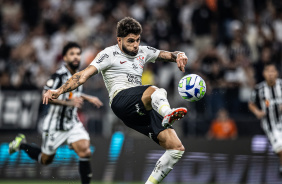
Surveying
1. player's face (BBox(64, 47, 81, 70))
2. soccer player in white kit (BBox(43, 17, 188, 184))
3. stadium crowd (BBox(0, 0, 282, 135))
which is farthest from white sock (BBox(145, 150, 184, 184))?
stadium crowd (BBox(0, 0, 282, 135))

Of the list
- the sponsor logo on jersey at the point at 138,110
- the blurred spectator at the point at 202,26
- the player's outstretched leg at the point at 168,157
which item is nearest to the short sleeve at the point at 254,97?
the blurred spectator at the point at 202,26

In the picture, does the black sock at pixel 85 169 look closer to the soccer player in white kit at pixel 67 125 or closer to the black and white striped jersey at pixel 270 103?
the soccer player in white kit at pixel 67 125

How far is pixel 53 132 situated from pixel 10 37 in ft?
26.3

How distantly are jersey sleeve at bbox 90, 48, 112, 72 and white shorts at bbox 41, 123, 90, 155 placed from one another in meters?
2.50

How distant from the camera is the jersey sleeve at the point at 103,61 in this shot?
8008 millimetres

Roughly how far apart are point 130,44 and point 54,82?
2.35 m

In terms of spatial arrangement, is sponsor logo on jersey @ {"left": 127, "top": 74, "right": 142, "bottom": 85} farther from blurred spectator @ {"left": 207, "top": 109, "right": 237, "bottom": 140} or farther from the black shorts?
blurred spectator @ {"left": 207, "top": 109, "right": 237, "bottom": 140}

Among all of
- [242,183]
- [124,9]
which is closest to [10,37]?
[124,9]

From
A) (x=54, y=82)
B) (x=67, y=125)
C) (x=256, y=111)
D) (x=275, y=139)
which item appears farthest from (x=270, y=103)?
(x=54, y=82)

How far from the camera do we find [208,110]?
13.8 meters

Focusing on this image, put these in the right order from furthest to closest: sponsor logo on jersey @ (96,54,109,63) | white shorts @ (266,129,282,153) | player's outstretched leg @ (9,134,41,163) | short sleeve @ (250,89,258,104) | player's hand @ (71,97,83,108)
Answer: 1. short sleeve @ (250,89,258,104)
2. white shorts @ (266,129,282,153)
3. player's outstretched leg @ (9,134,41,163)
4. player's hand @ (71,97,83,108)
5. sponsor logo on jersey @ (96,54,109,63)

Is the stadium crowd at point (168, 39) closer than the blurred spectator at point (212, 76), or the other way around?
the blurred spectator at point (212, 76)

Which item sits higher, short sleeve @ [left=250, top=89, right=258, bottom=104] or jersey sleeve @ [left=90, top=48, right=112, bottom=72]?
jersey sleeve @ [left=90, top=48, right=112, bottom=72]

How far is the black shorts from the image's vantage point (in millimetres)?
7961
